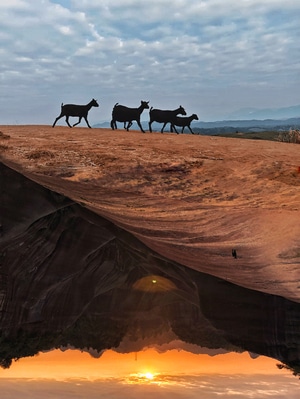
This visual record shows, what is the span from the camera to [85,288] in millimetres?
5238

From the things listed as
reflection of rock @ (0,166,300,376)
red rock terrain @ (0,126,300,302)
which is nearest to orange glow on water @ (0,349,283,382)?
reflection of rock @ (0,166,300,376)

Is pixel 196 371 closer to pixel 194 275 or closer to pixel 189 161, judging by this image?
pixel 194 275

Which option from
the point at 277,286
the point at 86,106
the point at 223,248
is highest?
the point at 86,106

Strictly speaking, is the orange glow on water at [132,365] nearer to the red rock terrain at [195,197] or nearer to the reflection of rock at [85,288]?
the reflection of rock at [85,288]

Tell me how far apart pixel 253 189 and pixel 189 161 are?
1.71m

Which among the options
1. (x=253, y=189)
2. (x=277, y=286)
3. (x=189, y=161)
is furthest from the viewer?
(x=189, y=161)

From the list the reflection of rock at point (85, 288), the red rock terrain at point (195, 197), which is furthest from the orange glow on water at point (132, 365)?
the red rock terrain at point (195, 197)

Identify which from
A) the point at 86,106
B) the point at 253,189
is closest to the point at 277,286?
the point at 253,189

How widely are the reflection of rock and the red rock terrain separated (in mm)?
240

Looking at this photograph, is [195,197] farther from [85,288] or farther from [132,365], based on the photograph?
[132,365]

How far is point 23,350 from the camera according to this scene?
17.0 ft

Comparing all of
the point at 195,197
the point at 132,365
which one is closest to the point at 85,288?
the point at 132,365

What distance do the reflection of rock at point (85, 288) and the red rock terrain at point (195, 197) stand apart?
24 cm

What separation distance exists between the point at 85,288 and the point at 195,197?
7.42ft
